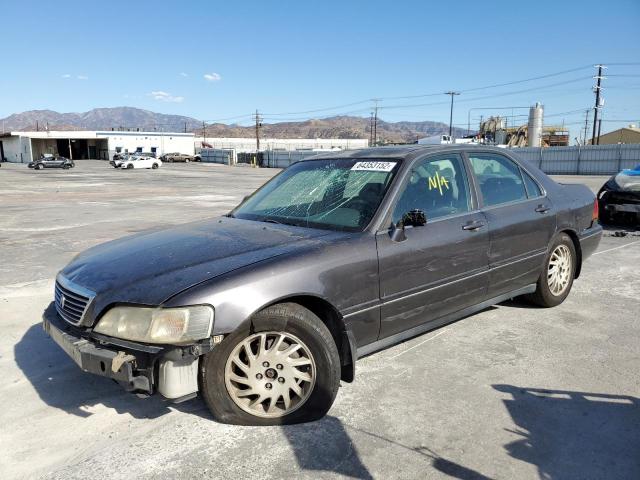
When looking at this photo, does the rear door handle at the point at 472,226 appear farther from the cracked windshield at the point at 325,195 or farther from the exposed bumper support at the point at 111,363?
the exposed bumper support at the point at 111,363

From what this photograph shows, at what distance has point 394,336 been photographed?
329cm

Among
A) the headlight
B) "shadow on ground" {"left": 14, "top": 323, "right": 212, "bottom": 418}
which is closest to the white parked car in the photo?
"shadow on ground" {"left": 14, "top": 323, "right": 212, "bottom": 418}

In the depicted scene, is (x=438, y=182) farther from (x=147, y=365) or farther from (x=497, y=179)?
(x=147, y=365)

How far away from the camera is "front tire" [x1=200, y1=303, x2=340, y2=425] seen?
2635 millimetres

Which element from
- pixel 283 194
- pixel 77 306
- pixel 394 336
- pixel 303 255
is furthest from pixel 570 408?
pixel 77 306

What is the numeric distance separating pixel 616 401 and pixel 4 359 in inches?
167

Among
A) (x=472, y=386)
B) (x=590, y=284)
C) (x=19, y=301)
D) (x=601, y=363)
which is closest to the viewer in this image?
(x=472, y=386)

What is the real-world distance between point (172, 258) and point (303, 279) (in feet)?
2.61

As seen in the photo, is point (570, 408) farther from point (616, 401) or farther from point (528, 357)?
point (528, 357)

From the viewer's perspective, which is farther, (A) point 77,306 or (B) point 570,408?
(B) point 570,408

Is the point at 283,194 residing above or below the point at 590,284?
above

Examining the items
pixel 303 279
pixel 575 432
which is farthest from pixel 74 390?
pixel 575 432

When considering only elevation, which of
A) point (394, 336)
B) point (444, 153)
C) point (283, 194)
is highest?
point (444, 153)

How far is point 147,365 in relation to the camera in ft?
7.99
